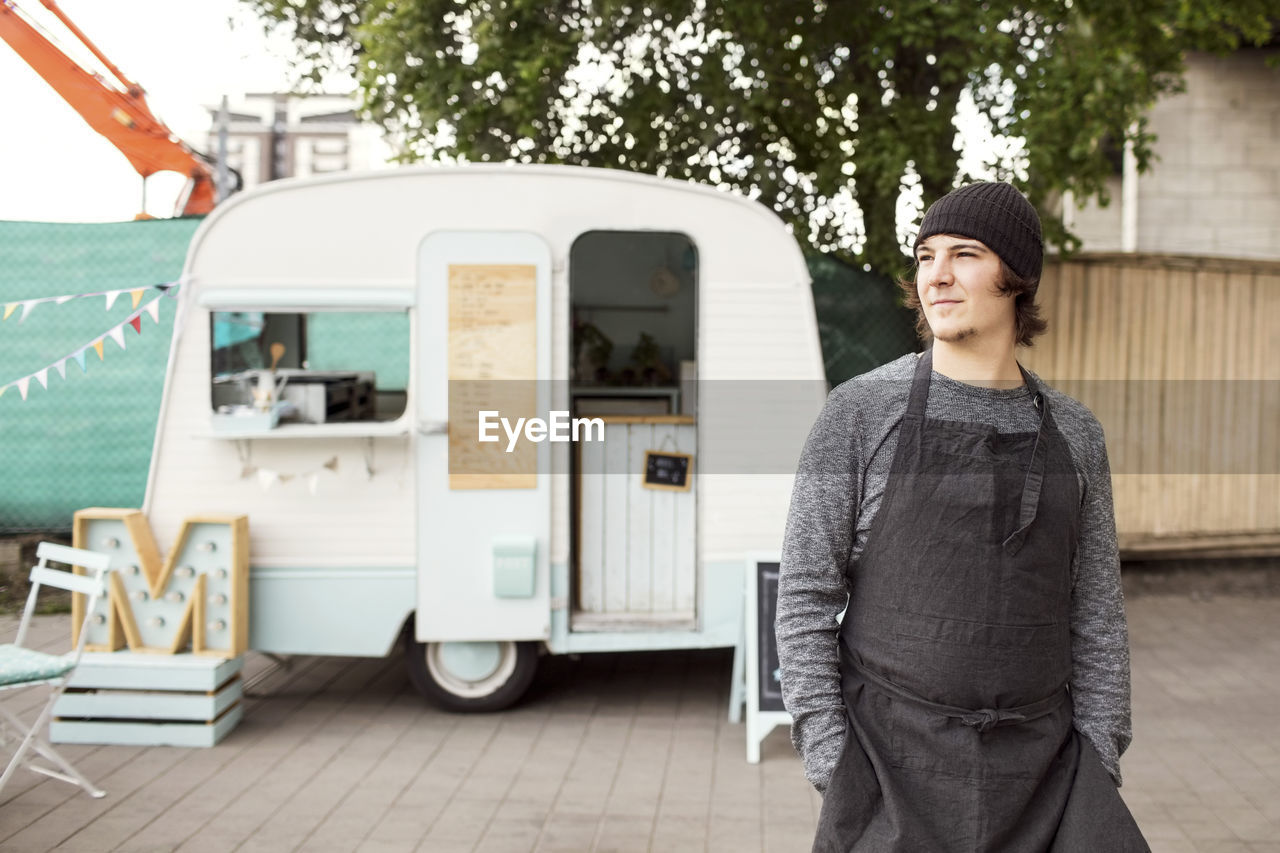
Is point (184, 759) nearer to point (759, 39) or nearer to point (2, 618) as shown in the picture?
point (2, 618)

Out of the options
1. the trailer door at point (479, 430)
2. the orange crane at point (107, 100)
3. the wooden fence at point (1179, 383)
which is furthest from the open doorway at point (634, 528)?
the wooden fence at point (1179, 383)

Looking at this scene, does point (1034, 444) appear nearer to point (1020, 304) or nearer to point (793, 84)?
point (1020, 304)

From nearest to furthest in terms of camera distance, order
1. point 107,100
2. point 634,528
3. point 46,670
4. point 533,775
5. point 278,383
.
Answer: point 46,670 < point 533,775 < point 278,383 < point 634,528 < point 107,100

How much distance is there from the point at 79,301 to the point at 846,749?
24.2ft

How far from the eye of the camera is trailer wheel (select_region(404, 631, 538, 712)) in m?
5.98

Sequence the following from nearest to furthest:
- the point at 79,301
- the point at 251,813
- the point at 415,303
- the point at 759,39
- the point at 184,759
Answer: the point at 251,813, the point at 184,759, the point at 415,303, the point at 759,39, the point at 79,301

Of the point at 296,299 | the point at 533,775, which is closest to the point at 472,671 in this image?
the point at 533,775

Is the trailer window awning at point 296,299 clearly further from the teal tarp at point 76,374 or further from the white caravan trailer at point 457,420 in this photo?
the teal tarp at point 76,374

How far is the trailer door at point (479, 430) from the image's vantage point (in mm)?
5793

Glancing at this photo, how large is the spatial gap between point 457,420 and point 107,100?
A: 3792mm

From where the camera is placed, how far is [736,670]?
586cm

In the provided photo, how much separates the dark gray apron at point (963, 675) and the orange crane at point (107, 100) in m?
7.03

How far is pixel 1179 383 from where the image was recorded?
909 cm

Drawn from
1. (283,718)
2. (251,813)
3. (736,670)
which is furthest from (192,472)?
(736,670)
